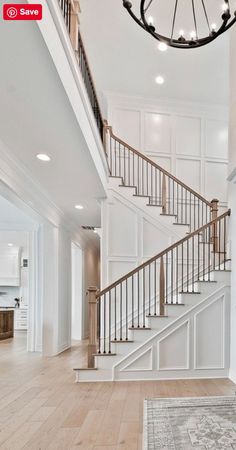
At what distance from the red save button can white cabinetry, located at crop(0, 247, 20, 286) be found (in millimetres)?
9700

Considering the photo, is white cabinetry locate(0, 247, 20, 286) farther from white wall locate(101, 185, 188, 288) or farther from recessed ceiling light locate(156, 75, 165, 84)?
recessed ceiling light locate(156, 75, 165, 84)

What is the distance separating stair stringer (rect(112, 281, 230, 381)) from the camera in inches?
180

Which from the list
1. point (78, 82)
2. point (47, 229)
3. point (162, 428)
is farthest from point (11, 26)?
point (47, 229)

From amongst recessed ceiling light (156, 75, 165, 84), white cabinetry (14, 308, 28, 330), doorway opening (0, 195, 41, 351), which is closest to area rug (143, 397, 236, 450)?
doorway opening (0, 195, 41, 351)

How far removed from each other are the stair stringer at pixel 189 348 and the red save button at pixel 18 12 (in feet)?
13.2

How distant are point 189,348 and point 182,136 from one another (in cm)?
498

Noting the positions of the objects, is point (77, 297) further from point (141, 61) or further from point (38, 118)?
point (38, 118)

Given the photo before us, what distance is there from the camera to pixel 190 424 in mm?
2980

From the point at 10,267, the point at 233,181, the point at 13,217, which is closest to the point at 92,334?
the point at 233,181

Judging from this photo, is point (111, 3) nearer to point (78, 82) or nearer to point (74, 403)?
point (78, 82)

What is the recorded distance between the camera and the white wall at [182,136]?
7531 millimetres

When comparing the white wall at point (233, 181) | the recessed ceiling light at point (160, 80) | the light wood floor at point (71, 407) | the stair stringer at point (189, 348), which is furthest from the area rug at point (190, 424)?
the recessed ceiling light at point (160, 80)

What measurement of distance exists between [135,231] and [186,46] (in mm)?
3428

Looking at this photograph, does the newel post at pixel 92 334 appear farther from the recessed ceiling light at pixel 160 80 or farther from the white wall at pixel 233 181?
the recessed ceiling light at pixel 160 80
